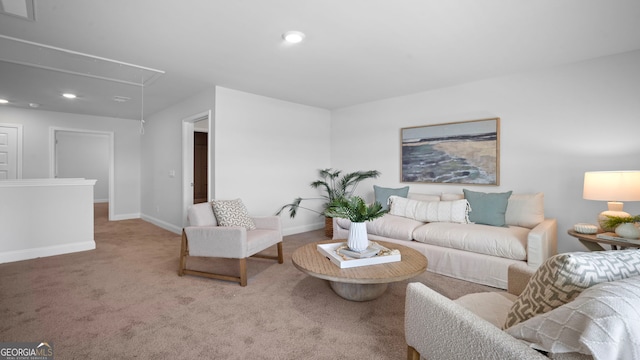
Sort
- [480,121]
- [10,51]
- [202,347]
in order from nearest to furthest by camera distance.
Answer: [202,347] < [10,51] < [480,121]

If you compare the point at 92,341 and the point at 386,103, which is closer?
the point at 92,341

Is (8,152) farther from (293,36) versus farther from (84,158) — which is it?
(293,36)

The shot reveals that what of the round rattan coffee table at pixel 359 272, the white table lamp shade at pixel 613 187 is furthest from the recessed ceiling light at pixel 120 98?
the white table lamp shade at pixel 613 187

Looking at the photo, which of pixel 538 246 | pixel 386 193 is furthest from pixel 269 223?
pixel 538 246

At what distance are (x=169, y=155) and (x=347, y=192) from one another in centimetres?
318

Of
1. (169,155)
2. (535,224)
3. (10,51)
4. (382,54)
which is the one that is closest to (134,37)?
(10,51)

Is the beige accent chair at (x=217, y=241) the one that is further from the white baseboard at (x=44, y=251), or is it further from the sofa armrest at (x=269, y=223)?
the white baseboard at (x=44, y=251)

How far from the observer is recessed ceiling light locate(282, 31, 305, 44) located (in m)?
2.44

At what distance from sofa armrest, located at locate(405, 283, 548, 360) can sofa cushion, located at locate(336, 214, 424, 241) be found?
1.97 metres

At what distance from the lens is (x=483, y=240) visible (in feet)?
A: 9.11

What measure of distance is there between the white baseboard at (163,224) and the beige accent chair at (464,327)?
437 centimetres

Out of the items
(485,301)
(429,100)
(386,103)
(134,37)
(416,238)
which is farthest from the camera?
(386,103)

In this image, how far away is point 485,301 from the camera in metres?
1.44

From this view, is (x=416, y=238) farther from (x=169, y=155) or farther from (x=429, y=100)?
(x=169, y=155)
